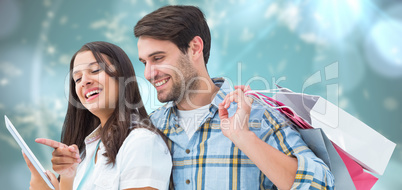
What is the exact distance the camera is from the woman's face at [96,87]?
154cm

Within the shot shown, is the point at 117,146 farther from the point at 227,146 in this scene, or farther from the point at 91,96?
the point at 227,146

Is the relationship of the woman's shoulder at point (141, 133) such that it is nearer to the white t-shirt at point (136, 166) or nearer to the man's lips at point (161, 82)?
the white t-shirt at point (136, 166)

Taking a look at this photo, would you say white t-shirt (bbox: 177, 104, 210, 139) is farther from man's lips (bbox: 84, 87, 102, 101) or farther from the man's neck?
man's lips (bbox: 84, 87, 102, 101)

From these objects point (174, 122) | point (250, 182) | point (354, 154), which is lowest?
point (250, 182)

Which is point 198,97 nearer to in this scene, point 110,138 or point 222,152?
point 222,152

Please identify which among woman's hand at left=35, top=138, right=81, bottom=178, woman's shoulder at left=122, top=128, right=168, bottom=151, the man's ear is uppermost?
the man's ear

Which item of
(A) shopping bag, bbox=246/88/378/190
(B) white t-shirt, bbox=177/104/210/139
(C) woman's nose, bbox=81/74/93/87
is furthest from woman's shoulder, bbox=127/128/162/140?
(A) shopping bag, bbox=246/88/378/190

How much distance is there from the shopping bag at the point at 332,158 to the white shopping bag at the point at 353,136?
0.05m

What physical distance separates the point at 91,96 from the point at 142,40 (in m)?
0.31

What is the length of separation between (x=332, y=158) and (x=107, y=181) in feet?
2.66

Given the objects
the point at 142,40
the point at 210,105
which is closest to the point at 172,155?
the point at 210,105

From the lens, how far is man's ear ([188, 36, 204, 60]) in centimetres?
164

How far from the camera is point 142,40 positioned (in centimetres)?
160

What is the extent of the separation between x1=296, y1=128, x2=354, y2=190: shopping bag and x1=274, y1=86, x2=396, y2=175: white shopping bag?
52 mm
